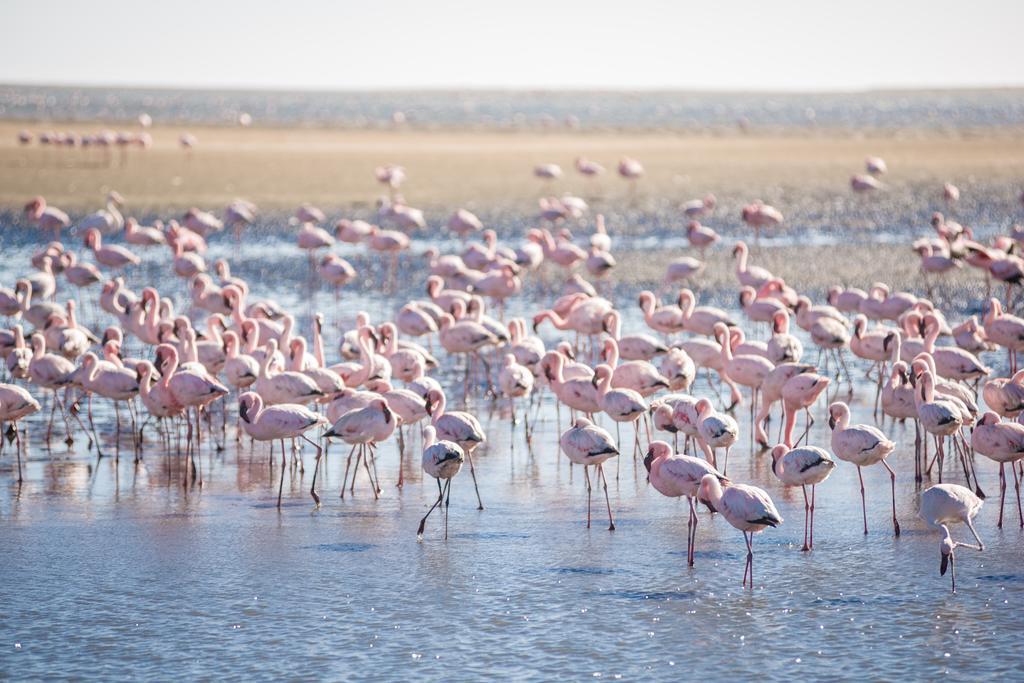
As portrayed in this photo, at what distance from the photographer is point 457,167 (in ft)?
125

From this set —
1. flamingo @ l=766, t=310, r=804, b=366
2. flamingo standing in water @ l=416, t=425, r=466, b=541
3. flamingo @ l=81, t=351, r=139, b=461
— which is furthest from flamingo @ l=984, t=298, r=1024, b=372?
flamingo @ l=81, t=351, r=139, b=461

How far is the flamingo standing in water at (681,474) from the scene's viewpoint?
29.5ft

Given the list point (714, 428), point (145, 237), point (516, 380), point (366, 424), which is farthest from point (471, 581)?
point (145, 237)

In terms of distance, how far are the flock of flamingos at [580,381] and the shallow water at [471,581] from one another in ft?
0.87

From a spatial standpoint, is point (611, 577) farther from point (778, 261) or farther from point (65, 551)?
point (778, 261)

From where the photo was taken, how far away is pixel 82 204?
2967 cm

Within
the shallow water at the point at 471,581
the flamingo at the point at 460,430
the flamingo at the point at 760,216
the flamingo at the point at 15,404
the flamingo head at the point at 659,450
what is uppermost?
the flamingo at the point at 760,216

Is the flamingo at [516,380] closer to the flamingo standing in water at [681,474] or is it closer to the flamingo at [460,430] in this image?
the flamingo at [460,430]

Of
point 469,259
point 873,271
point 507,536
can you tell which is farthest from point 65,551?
point 873,271

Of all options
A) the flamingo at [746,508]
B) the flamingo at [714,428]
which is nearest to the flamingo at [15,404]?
the flamingo at [714,428]

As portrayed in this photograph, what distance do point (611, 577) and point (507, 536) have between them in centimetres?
114

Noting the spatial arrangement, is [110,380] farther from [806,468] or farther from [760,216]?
[760,216]

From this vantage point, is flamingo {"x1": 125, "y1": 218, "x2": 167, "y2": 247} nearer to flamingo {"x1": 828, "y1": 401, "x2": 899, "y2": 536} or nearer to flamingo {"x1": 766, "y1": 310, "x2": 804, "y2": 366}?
flamingo {"x1": 766, "y1": 310, "x2": 804, "y2": 366}

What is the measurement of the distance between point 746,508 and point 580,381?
3398 millimetres
